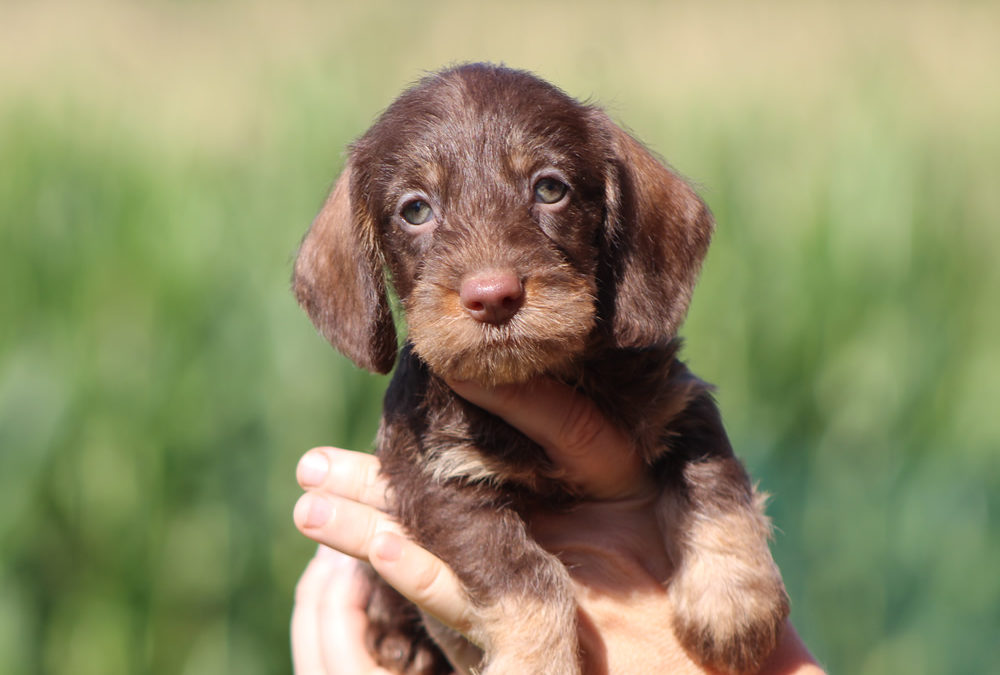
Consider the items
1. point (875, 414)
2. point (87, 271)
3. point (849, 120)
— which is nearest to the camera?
point (87, 271)

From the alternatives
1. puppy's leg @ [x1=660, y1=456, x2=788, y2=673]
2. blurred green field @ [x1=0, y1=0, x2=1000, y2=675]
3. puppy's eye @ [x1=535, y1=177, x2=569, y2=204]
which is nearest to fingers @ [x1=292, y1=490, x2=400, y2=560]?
puppy's leg @ [x1=660, y1=456, x2=788, y2=673]

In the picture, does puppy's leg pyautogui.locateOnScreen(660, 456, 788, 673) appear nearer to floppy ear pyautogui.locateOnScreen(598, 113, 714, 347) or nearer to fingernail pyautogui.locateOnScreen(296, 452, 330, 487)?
floppy ear pyautogui.locateOnScreen(598, 113, 714, 347)

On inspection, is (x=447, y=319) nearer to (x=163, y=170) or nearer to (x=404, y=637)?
(x=404, y=637)

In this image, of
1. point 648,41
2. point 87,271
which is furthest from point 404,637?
point 648,41

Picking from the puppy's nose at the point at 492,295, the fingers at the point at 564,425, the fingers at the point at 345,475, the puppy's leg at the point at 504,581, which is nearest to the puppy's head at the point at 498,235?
the puppy's nose at the point at 492,295

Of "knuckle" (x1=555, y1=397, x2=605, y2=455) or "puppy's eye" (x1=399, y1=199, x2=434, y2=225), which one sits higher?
"puppy's eye" (x1=399, y1=199, x2=434, y2=225)

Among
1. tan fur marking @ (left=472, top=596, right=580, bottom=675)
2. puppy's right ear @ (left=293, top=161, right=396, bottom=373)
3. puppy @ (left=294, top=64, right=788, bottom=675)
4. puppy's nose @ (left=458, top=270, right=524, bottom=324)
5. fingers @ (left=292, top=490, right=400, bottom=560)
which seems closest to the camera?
puppy's nose @ (left=458, top=270, right=524, bottom=324)
